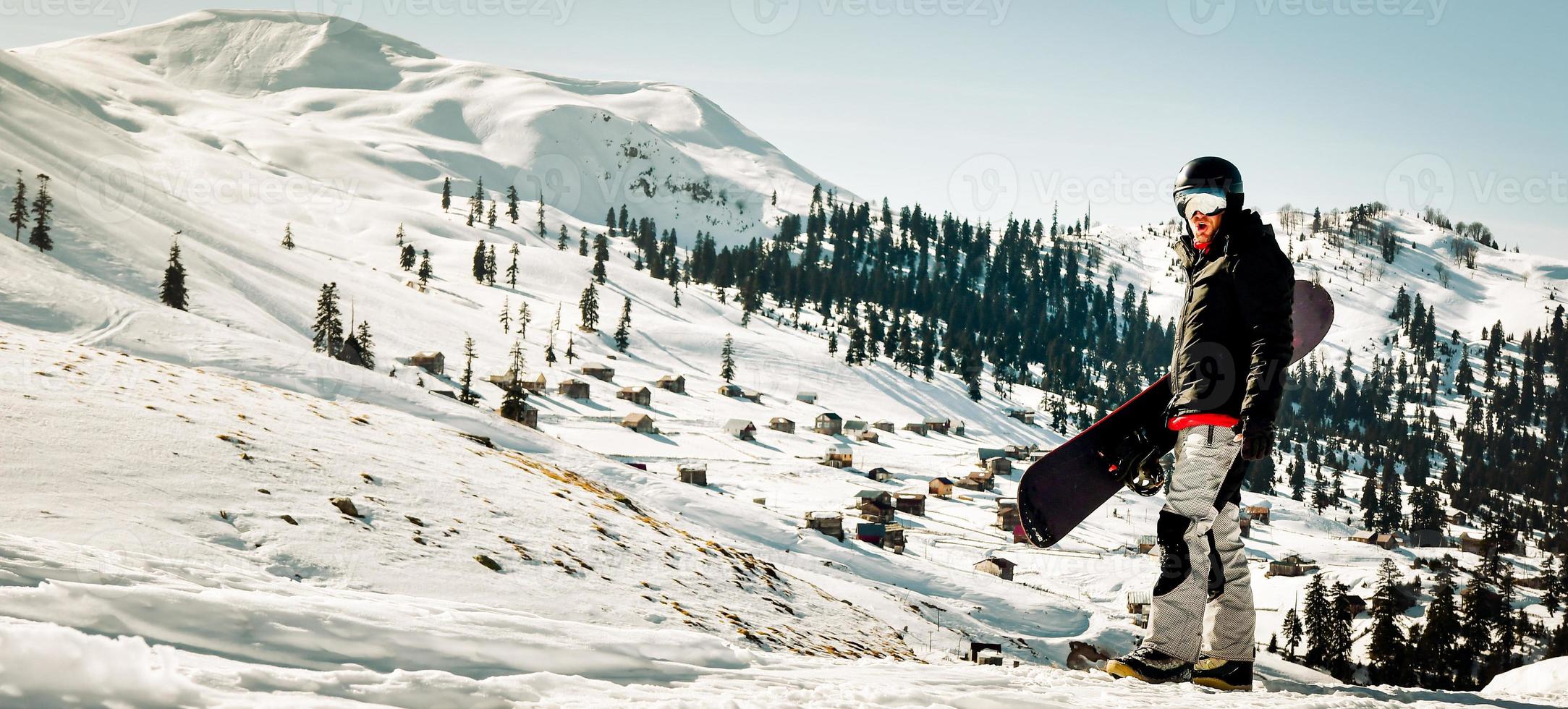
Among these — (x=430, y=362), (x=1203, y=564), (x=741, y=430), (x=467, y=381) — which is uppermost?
(x=1203, y=564)

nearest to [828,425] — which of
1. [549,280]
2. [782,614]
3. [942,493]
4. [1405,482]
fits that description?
[942,493]

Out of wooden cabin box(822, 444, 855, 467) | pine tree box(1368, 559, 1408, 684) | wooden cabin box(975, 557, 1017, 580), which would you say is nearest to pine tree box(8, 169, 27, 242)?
wooden cabin box(822, 444, 855, 467)

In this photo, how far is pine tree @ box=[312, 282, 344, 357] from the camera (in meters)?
80.4

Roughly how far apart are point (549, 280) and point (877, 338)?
57306 millimetres

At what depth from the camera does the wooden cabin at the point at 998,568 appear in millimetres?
55562

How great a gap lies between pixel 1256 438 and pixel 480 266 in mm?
151027

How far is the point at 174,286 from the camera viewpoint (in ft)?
236

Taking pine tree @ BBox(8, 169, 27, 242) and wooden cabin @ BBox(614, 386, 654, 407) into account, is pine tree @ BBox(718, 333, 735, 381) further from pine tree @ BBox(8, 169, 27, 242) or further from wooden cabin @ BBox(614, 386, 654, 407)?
pine tree @ BBox(8, 169, 27, 242)

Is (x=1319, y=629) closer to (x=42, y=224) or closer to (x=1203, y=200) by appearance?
(x=1203, y=200)

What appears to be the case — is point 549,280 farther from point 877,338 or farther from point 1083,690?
point 1083,690

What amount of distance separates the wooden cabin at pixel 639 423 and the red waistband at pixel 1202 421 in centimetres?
7897

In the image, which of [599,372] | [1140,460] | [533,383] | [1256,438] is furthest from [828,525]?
[599,372]

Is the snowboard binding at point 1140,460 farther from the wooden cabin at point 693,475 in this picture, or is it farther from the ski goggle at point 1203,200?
the wooden cabin at point 693,475

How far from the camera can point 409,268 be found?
470 feet
